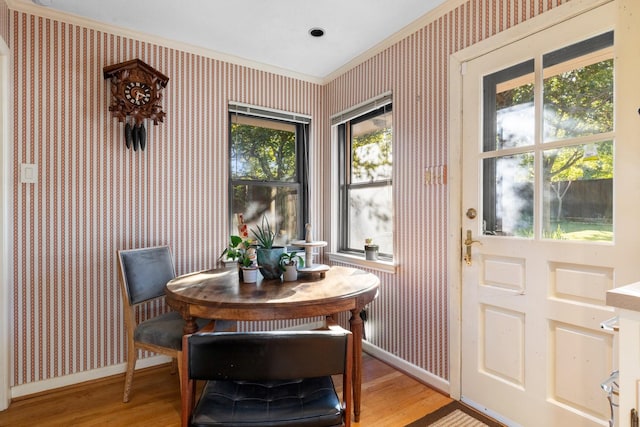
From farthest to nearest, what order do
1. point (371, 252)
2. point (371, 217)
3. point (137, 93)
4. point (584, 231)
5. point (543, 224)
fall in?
point (371, 217) → point (371, 252) → point (137, 93) → point (543, 224) → point (584, 231)

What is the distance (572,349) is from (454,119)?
1.36 m

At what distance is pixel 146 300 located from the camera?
7.47 feet

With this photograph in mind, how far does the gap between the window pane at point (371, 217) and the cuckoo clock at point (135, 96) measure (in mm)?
1729

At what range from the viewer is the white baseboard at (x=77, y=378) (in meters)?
2.17

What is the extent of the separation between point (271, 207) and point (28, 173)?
5.69 ft

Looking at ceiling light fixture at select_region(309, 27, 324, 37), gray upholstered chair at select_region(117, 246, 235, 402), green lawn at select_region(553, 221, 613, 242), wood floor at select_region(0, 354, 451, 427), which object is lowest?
wood floor at select_region(0, 354, 451, 427)

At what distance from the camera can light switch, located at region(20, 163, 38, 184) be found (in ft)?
7.04

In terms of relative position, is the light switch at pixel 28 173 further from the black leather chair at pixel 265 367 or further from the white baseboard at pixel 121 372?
the black leather chair at pixel 265 367

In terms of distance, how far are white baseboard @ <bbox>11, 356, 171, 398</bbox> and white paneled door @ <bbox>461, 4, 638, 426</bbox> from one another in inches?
86.5

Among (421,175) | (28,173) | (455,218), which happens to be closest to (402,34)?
(421,175)

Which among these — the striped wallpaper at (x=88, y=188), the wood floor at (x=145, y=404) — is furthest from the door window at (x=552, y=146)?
the striped wallpaper at (x=88, y=188)

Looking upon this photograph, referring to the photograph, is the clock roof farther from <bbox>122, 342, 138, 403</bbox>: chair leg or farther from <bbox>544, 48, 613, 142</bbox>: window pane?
<bbox>544, 48, 613, 142</bbox>: window pane

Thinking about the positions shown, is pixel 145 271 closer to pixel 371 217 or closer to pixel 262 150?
pixel 262 150

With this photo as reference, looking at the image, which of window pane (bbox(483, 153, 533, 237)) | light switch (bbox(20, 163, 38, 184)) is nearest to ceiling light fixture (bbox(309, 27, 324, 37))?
window pane (bbox(483, 153, 533, 237))
